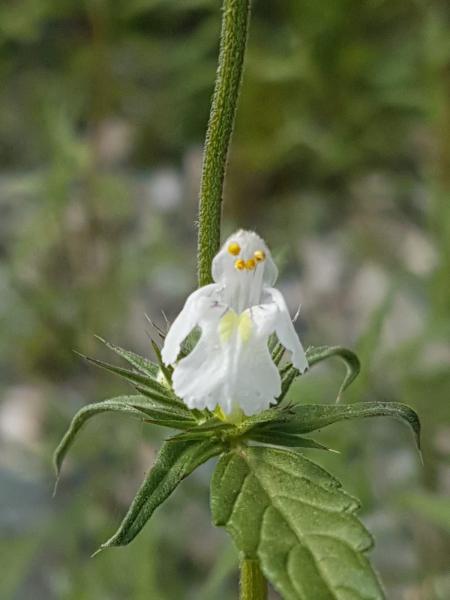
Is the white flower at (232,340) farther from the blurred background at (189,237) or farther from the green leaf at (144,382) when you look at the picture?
the blurred background at (189,237)

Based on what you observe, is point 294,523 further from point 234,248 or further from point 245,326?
point 234,248

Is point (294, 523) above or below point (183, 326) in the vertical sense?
below

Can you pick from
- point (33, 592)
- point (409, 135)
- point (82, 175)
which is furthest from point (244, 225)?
point (33, 592)

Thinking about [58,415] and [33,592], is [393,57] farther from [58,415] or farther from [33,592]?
[33,592]

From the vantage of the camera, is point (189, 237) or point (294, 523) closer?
point (294, 523)

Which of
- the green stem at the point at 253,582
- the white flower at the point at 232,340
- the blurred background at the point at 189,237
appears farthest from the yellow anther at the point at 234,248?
the blurred background at the point at 189,237

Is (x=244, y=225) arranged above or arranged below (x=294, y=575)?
below

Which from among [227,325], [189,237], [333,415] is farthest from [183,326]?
[189,237]
